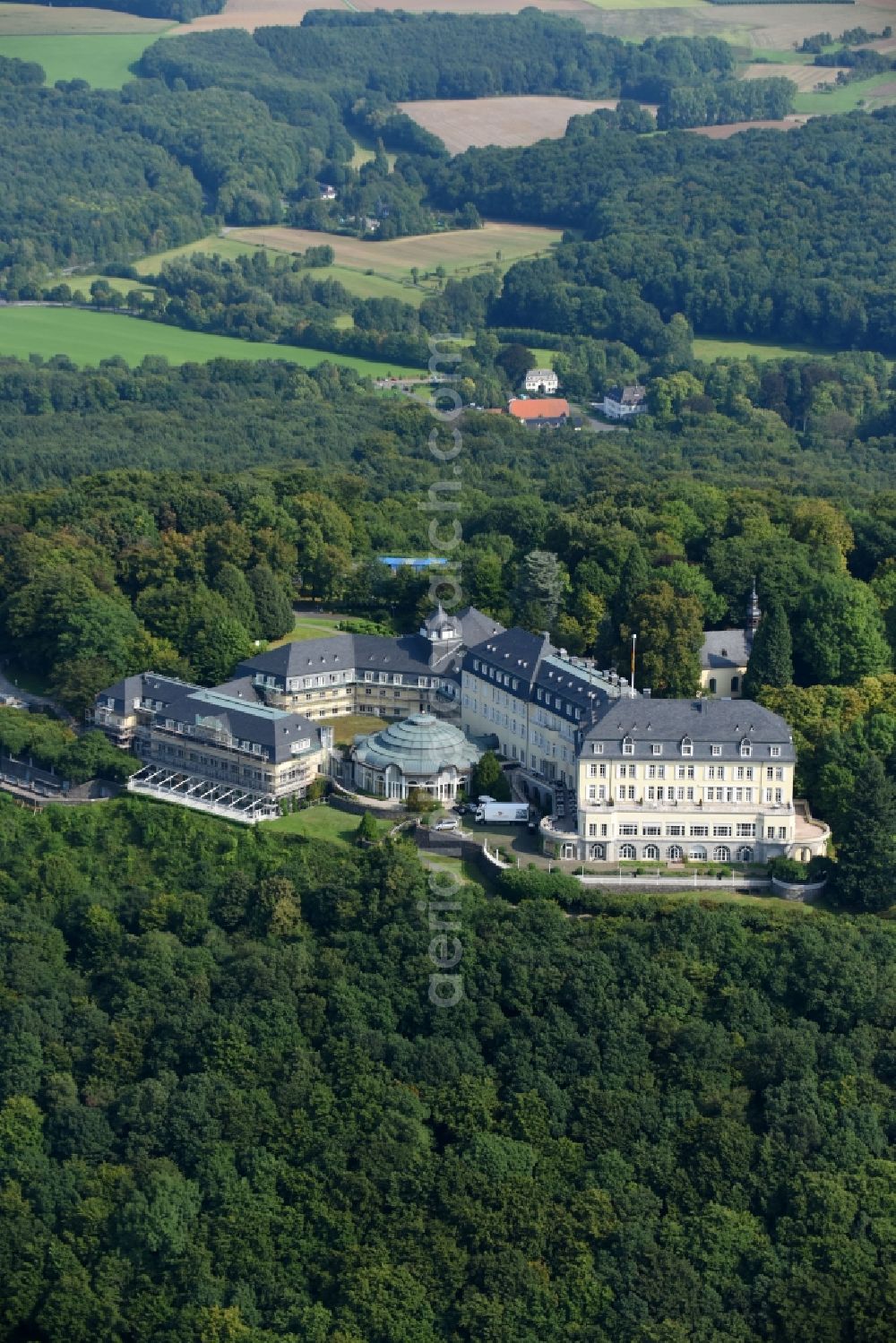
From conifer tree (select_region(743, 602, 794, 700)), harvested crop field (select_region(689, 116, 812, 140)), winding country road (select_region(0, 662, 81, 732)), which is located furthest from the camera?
harvested crop field (select_region(689, 116, 812, 140))

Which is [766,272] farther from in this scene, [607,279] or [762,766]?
[762,766]

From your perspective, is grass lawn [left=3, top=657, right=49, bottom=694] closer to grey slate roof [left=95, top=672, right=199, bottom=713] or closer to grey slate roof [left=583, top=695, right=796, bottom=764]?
grey slate roof [left=95, top=672, right=199, bottom=713]

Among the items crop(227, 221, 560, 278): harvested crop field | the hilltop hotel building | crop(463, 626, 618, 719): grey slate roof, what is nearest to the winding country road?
the hilltop hotel building

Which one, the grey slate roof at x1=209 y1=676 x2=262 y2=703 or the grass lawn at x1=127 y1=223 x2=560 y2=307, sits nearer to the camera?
the grey slate roof at x1=209 y1=676 x2=262 y2=703

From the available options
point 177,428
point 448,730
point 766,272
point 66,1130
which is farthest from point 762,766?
point 766,272

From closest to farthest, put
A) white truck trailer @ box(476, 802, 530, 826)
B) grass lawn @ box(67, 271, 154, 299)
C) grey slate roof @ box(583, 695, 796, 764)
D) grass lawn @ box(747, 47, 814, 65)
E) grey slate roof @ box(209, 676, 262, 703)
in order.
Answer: grey slate roof @ box(583, 695, 796, 764)
white truck trailer @ box(476, 802, 530, 826)
grey slate roof @ box(209, 676, 262, 703)
grass lawn @ box(67, 271, 154, 299)
grass lawn @ box(747, 47, 814, 65)

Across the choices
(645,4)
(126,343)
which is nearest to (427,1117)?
(126,343)
